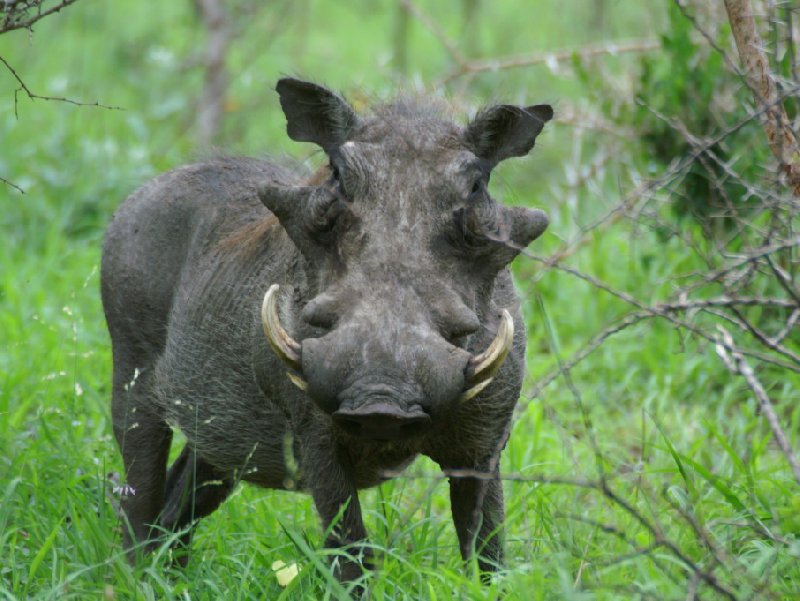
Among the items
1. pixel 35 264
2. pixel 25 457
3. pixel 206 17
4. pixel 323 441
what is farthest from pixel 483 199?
pixel 206 17

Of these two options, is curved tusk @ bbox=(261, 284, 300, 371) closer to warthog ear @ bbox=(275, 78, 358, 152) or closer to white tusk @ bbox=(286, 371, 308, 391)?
white tusk @ bbox=(286, 371, 308, 391)

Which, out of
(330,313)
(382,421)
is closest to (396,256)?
(330,313)

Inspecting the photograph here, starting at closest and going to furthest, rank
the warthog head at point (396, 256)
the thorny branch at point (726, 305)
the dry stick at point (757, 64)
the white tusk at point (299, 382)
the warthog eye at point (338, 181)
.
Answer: the thorny branch at point (726, 305) → the warthog head at point (396, 256) → the white tusk at point (299, 382) → the warthog eye at point (338, 181) → the dry stick at point (757, 64)

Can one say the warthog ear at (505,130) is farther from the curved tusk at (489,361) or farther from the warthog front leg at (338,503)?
the warthog front leg at (338,503)

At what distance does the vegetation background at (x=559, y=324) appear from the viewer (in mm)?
2949

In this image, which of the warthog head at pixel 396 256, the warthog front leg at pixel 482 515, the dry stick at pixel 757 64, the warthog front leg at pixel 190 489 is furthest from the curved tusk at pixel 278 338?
the dry stick at pixel 757 64

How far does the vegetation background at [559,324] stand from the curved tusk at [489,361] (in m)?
0.17

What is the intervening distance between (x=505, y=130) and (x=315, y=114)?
503 millimetres

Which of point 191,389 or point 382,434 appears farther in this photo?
point 191,389

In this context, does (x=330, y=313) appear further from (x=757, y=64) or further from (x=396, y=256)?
(x=757, y=64)

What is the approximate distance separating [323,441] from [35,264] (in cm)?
358

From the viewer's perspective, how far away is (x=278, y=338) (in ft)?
9.57

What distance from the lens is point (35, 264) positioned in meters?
6.31

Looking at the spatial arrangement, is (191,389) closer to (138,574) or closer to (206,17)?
(138,574)
